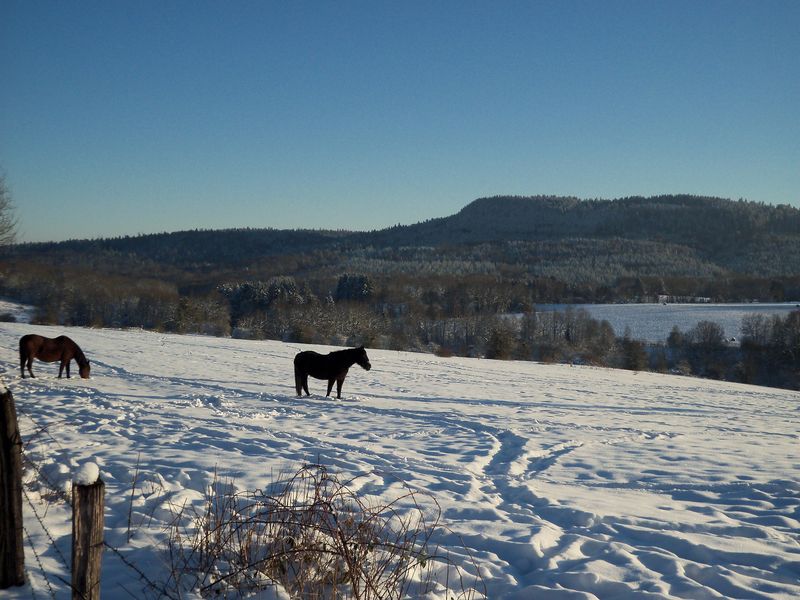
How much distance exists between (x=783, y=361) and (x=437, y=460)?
287 ft

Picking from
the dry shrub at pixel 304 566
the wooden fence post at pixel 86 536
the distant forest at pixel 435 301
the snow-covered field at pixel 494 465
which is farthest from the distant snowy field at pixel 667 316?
the wooden fence post at pixel 86 536

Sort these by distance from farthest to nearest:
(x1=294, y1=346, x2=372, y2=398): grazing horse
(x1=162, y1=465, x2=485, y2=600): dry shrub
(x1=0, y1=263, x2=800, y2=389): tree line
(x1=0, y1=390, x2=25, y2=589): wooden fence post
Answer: (x1=0, y1=263, x2=800, y2=389): tree line
(x1=294, y1=346, x2=372, y2=398): grazing horse
(x1=162, y1=465, x2=485, y2=600): dry shrub
(x1=0, y1=390, x2=25, y2=589): wooden fence post


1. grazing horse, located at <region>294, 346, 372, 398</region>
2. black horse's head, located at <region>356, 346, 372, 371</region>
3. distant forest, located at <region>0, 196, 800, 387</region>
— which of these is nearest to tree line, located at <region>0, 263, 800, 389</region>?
distant forest, located at <region>0, 196, 800, 387</region>

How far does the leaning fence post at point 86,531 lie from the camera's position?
114 inches

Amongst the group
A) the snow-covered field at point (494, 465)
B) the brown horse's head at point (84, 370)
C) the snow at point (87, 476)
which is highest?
the snow at point (87, 476)

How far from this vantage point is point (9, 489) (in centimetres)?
348

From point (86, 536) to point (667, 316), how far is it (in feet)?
414

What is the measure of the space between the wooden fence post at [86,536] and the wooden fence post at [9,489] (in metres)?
0.85

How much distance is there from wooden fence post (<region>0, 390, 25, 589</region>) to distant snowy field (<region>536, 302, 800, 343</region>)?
9726 centimetres

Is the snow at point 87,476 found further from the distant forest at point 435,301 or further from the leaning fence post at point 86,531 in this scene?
the distant forest at point 435,301

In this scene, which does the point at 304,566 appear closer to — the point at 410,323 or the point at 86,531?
the point at 86,531

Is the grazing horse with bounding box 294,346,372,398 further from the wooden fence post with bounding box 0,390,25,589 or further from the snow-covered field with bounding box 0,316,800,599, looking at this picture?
the wooden fence post with bounding box 0,390,25,589

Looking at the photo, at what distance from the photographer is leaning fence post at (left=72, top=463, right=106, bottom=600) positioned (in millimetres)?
2898

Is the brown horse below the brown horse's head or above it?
above
